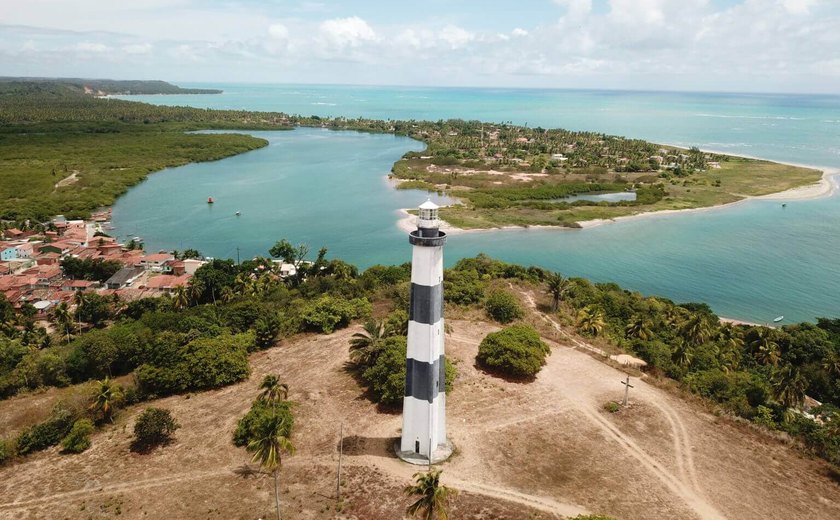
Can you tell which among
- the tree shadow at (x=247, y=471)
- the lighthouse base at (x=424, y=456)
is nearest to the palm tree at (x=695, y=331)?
the lighthouse base at (x=424, y=456)

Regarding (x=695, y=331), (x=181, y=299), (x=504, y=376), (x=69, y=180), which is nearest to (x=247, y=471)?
(x=504, y=376)

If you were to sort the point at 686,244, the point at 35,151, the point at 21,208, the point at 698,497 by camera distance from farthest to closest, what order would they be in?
1. the point at 35,151
2. the point at 21,208
3. the point at 686,244
4. the point at 698,497

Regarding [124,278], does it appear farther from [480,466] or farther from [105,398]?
[480,466]

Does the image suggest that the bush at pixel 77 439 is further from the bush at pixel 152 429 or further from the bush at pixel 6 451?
the bush at pixel 152 429

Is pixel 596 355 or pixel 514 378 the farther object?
pixel 596 355

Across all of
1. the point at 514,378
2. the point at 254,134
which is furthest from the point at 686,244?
the point at 254,134

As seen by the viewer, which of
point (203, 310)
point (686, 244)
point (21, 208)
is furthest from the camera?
point (21, 208)

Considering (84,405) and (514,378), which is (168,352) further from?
(514,378)

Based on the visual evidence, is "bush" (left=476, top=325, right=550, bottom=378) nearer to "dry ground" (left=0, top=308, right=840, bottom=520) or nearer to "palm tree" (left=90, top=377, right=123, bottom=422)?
"dry ground" (left=0, top=308, right=840, bottom=520)
